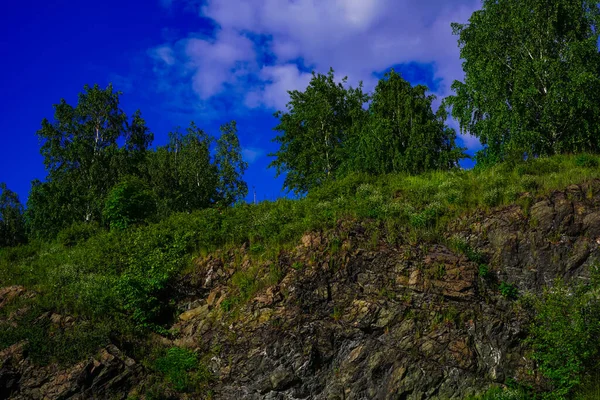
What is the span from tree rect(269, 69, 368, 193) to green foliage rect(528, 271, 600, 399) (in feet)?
84.8

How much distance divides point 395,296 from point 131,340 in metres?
9.04

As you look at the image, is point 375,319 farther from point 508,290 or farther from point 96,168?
point 96,168

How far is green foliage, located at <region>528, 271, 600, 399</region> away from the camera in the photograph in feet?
40.8

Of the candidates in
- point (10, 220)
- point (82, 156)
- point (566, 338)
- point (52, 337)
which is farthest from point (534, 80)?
point (10, 220)

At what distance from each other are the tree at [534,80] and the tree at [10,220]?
139 ft

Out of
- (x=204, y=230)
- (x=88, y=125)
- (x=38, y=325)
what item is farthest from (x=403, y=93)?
(x=88, y=125)

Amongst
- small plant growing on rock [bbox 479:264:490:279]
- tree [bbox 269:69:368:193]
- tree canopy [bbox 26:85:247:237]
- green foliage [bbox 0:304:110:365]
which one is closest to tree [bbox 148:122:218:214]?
tree canopy [bbox 26:85:247:237]

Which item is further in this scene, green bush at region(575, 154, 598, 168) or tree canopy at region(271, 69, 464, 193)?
tree canopy at region(271, 69, 464, 193)

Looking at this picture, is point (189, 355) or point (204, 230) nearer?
point (189, 355)

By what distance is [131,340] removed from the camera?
53.0 ft

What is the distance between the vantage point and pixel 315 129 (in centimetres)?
4066

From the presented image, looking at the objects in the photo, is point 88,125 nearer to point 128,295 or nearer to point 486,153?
point 128,295

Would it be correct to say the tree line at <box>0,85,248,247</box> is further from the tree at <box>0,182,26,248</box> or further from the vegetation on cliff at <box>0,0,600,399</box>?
the vegetation on cliff at <box>0,0,600,399</box>

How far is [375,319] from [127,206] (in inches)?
605
